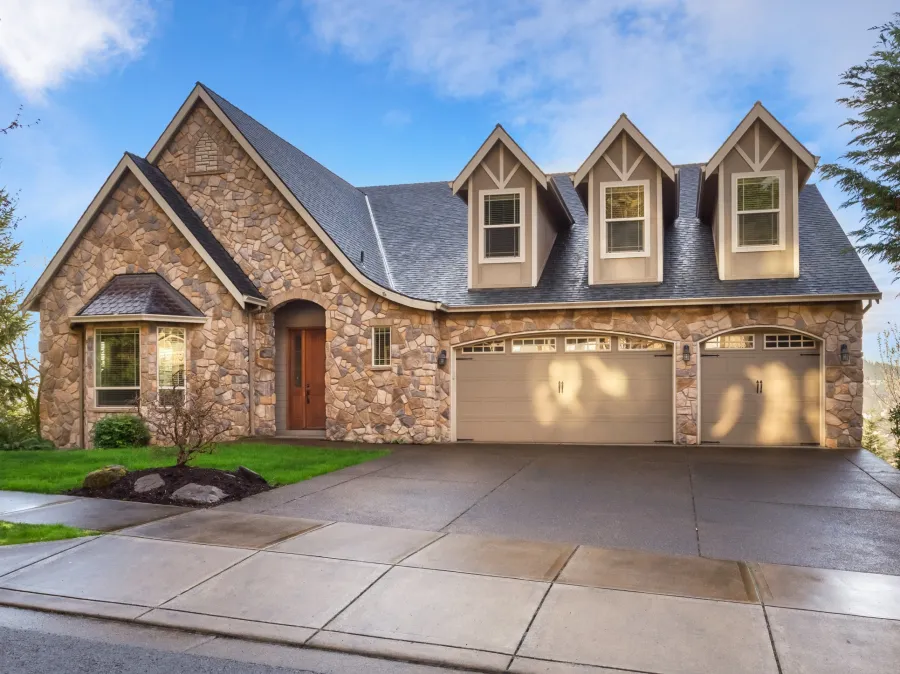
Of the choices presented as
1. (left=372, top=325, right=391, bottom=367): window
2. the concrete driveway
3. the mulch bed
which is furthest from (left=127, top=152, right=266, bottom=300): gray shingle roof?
the mulch bed

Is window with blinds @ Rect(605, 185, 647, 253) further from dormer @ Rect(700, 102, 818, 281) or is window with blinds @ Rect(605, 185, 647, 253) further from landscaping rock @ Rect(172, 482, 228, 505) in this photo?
landscaping rock @ Rect(172, 482, 228, 505)

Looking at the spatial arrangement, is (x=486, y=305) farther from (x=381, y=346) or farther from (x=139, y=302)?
(x=139, y=302)

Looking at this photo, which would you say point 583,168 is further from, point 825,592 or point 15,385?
point 15,385

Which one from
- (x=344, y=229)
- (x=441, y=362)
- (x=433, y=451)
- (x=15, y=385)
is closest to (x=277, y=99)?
(x=344, y=229)

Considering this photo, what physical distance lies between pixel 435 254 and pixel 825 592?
12503 millimetres

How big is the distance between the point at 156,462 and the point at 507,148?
9112mm

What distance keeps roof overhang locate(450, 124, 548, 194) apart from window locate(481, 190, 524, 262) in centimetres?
63

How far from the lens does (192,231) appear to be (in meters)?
14.6

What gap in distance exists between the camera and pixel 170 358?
14.5 metres

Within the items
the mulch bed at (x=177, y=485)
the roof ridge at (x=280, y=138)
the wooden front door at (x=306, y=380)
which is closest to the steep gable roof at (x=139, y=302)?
the wooden front door at (x=306, y=380)

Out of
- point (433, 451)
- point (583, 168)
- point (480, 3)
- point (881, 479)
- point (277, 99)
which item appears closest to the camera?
point (881, 479)

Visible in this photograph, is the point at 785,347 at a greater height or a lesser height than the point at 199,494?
greater

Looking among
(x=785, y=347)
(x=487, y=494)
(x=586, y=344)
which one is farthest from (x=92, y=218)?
(x=785, y=347)

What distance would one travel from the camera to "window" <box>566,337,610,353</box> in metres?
14.0
